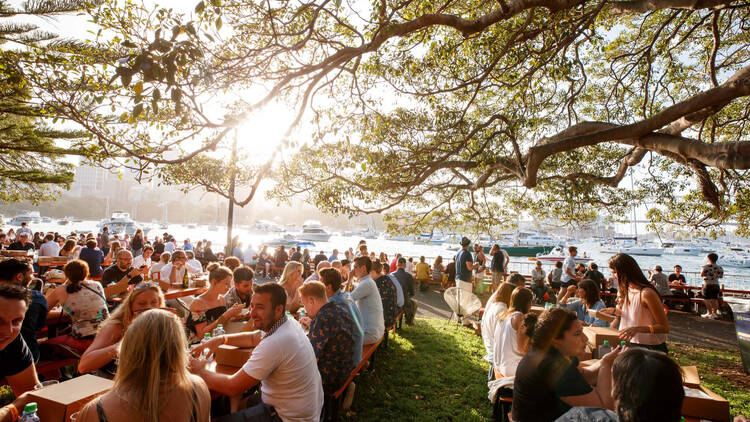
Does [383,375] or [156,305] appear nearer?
[156,305]

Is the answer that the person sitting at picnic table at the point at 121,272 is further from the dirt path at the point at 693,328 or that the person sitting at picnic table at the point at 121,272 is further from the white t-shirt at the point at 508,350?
the dirt path at the point at 693,328

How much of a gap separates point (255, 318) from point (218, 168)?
302cm

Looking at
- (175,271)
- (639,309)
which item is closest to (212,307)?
(175,271)

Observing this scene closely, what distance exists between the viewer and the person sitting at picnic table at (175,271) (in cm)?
702

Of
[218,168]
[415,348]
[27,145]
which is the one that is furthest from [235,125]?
[27,145]

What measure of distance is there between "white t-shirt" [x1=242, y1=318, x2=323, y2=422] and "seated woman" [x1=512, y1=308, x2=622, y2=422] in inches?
55.5

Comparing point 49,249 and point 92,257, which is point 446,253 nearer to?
point 49,249

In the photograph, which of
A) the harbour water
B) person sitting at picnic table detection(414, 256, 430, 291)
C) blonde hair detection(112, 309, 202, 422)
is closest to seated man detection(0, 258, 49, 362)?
blonde hair detection(112, 309, 202, 422)

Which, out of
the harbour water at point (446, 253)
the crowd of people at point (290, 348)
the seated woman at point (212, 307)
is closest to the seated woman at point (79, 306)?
the crowd of people at point (290, 348)

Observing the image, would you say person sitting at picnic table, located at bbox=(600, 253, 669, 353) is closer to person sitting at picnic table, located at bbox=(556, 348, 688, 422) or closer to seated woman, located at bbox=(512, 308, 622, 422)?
seated woman, located at bbox=(512, 308, 622, 422)

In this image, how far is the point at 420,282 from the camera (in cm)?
1352

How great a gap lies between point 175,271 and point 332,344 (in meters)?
5.29

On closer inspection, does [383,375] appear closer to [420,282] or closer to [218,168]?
[218,168]

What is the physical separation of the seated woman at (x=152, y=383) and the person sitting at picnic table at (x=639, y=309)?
3709 millimetres
